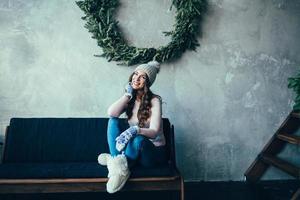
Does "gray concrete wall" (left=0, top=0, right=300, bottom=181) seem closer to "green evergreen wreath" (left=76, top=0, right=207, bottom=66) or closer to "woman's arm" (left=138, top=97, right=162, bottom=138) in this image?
"green evergreen wreath" (left=76, top=0, right=207, bottom=66)

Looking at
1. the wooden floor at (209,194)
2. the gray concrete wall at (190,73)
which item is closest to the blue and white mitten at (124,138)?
the wooden floor at (209,194)

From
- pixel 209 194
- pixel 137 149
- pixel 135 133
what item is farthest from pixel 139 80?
pixel 209 194

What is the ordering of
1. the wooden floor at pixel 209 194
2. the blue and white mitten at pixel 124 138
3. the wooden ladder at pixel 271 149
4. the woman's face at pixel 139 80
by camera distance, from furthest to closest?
the wooden ladder at pixel 271 149, the wooden floor at pixel 209 194, the woman's face at pixel 139 80, the blue and white mitten at pixel 124 138

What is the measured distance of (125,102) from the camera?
2664 millimetres

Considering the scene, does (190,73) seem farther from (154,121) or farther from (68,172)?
(68,172)

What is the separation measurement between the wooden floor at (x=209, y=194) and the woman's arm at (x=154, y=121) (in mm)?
758

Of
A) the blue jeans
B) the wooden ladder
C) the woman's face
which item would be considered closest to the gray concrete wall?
the wooden ladder

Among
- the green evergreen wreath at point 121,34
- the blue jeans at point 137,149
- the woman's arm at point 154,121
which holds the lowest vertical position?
the blue jeans at point 137,149

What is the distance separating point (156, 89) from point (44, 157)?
130cm

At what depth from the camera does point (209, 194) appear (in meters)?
2.99

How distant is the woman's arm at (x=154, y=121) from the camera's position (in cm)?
248

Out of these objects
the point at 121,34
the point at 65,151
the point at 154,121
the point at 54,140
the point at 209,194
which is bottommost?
the point at 209,194

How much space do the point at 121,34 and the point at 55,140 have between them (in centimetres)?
126

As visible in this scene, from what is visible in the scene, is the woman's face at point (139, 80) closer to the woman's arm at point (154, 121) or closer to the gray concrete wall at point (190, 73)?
the woman's arm at point (154, 121)
